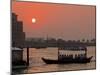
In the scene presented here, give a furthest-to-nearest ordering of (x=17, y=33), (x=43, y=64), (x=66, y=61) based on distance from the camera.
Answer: (x=66, y=61)
(x=43, y=64)
(x=17, y=33)

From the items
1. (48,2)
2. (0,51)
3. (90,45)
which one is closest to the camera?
(0,51)

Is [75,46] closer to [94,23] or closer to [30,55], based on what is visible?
[94,23]

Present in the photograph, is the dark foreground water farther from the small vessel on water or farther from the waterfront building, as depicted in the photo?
the waterfront building

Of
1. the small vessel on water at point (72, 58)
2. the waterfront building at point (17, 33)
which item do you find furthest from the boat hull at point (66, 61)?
the waterfront building at point (17, 33)

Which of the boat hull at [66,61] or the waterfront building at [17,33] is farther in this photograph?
the boat hull at [66,61]

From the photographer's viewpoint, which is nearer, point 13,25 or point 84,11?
point 13,25

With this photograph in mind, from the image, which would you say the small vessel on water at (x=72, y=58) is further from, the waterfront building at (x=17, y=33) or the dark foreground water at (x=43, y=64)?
the waterfront building at (x=17, y=33)

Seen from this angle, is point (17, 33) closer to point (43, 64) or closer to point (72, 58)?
point (43, 64)

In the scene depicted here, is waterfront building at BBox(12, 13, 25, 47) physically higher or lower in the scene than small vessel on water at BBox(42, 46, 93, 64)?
higher

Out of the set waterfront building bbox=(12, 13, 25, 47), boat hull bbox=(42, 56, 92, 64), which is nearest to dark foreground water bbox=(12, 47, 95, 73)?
boat hull bbox=(42, 56, 92, 64)

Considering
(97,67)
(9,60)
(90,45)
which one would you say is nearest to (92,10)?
(90,45)

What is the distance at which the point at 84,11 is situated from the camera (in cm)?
378

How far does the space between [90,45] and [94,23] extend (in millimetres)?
376

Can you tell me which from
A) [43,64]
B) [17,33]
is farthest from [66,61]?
[17,33]
